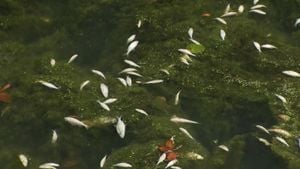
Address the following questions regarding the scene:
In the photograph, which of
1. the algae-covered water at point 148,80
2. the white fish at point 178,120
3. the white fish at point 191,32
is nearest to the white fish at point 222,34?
the algae-covered water at point 148,80

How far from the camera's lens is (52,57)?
470cm

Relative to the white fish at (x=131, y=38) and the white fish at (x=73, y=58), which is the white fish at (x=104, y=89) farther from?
the white fish at (x=131, y=38)

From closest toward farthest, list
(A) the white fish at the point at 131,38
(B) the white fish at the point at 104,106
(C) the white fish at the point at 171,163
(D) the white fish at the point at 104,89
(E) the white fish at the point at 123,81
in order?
(C) the white fish at the point at 171,163 < (B) the white fish at the point at 104,106 < (D) the white fish at the point at 104,89 < (E) the white fish at the point at 123,81 < (A) the white fish at the point at 131,38

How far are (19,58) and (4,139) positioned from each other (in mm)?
923

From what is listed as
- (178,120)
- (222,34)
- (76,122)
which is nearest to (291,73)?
(222,34)

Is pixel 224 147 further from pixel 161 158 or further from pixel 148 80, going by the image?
pixel 148 80

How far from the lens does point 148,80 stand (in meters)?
4.52

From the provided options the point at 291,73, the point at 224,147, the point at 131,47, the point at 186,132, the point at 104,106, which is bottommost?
the point at 224,147

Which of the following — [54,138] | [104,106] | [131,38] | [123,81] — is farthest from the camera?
[131,38]

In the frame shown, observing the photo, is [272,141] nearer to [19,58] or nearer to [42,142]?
[42,142]

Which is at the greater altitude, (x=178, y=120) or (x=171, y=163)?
(x=178, y=120)

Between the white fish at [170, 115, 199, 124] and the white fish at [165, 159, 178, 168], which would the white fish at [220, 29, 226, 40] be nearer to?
the white fish at [170, 115, 199, 124]

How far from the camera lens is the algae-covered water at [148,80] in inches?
159

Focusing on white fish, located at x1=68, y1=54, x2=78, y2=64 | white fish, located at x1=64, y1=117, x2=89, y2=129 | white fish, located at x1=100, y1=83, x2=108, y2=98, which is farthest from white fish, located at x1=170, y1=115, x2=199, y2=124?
white fish, located at x1=68, y1=54, x2=78, y2=64
